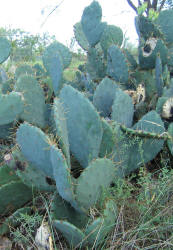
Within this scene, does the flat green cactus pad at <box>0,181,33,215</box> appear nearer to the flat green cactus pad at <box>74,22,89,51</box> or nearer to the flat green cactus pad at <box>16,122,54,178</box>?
the flat green cactus pad at <box>16,122,54,178</box>

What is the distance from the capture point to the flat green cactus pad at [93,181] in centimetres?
108

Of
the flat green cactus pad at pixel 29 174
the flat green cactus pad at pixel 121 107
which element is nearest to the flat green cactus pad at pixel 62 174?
the flat green cactus pad at pixel 29 174

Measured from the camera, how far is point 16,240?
114 centimetres

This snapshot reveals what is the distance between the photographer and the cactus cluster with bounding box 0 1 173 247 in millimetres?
1091

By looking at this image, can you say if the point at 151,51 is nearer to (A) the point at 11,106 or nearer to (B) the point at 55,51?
(B) the point at 55,51

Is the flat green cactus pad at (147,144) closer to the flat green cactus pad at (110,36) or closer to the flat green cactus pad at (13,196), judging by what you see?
the flat green cactus pad at (13,196)

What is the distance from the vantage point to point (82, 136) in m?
1.28

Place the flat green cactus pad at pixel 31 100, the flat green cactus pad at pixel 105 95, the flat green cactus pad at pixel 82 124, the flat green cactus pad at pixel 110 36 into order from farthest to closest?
the flat green cactus pad at pixel 110 36 → the flat green cactus pad at pixel 105 95 → the flat green cactus pad at pixel 31 100 → the flat green cactus pad at pixel 82 124

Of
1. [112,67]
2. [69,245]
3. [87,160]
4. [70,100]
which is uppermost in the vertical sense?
[112,67]

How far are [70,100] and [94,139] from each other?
0.63 feet

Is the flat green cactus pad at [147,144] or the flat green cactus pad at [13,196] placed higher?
the flat green cactus pad at [147,144]

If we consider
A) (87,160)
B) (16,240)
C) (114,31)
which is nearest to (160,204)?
(87,160)

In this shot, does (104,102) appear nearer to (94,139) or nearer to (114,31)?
(94,139)

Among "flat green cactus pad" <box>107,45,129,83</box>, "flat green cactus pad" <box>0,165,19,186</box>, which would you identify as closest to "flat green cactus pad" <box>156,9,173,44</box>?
"flat green cactus pad" <box>107,45,129,83</box>
